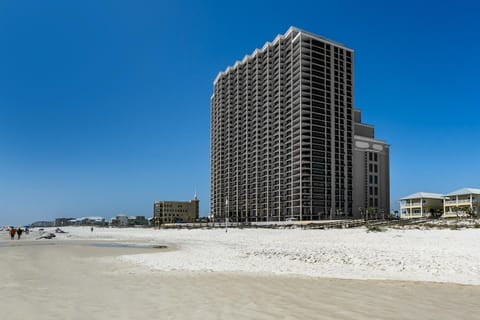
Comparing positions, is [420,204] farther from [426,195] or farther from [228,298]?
[228,298]

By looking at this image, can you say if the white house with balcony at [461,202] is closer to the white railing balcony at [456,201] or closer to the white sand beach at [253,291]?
the white railing balcony at [456,201]

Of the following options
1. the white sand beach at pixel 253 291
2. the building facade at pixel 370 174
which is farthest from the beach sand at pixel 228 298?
the building facade at pixel 370 174

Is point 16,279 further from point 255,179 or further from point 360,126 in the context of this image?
point 360,126

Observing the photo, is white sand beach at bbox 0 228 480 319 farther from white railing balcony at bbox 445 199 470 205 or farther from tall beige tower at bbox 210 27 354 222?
tall beige tower at bbox 210 27 354 222

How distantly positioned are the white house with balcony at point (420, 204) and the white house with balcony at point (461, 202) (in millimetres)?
7720

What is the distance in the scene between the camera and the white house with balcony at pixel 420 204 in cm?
12250

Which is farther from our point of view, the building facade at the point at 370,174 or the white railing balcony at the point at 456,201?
the building facade at the point at 370,174

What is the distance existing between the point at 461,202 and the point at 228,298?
11890 centimetres

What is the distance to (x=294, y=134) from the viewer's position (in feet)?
463

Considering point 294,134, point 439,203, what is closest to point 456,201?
point 439,203

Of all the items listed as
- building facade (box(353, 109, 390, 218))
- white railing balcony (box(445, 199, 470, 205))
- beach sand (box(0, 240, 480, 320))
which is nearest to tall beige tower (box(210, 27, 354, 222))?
building facade (box(353, 109, 390, 218))

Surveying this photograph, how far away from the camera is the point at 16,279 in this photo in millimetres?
14836

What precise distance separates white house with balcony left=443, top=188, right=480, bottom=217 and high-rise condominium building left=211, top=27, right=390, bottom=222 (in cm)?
3545

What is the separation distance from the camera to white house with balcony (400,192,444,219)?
402 feet
